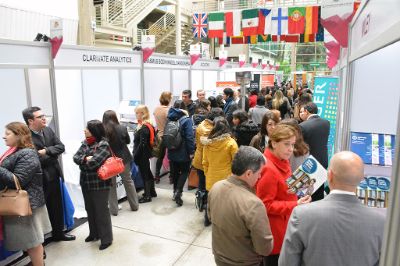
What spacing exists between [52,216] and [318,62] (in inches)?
1197

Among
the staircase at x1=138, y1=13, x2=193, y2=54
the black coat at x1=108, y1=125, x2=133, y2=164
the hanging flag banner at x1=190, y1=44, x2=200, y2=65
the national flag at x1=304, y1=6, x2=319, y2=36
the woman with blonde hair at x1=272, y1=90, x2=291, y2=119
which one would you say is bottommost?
the black coat at x1=108, y1=125, x2=133, y2=164

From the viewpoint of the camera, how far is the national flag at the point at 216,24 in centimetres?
1149

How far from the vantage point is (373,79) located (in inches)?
117

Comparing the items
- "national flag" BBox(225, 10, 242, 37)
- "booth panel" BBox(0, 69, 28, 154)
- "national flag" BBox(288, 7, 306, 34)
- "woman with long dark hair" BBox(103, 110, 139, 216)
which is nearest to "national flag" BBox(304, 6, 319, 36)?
"national flag" BBox(288, 7, 306, 34)

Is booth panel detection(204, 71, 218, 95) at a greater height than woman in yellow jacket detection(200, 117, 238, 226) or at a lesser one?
greater

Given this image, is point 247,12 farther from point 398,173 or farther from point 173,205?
point 398,173

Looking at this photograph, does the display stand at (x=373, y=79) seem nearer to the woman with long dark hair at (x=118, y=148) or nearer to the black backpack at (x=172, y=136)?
the black backpack at (x=172, y=136)

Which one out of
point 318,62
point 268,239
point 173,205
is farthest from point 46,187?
point 318,62

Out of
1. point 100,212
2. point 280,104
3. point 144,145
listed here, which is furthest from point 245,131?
point 280,104

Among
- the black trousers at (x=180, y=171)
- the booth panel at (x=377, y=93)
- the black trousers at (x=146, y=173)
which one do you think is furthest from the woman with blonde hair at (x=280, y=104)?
the booth panel at (x=377, y=93)

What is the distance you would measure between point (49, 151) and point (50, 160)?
0.43 ft

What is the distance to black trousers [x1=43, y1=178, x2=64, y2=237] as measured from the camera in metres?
3.68

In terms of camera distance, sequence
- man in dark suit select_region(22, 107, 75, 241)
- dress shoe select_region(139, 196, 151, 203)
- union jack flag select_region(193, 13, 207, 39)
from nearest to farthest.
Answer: man in dark suit select_region(22, 107, 75, 241), dress shoe select_region(139, 196, 151, 203), union jack flag select_region(193, 13, 207, 39)

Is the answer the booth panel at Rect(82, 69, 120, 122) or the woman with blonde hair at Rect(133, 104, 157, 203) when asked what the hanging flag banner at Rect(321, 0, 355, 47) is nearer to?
the woman with blonde hair at Rect(133, 104, 157, 203)
